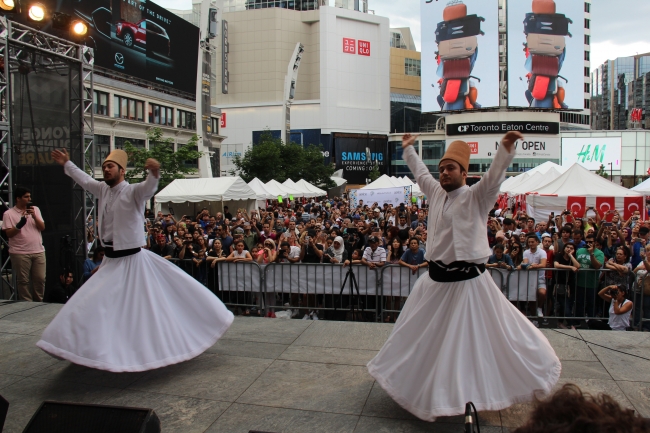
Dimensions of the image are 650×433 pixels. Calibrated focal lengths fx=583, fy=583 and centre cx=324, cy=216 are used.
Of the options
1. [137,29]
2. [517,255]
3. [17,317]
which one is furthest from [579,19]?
[17,317]

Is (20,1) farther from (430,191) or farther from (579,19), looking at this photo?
(579,19)

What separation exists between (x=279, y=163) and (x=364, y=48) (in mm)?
44445

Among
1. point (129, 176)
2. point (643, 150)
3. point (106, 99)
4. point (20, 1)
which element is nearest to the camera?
point (20, 1)

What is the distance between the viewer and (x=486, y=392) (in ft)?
12.1

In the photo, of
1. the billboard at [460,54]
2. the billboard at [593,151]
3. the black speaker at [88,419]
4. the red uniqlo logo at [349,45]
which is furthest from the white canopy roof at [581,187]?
the red uniqlo logo at [349,45]

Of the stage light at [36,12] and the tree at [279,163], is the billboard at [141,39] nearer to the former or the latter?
the tree at [279,163]

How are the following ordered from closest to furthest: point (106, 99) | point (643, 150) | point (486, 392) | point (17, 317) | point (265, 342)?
1. point (486, 392)
2. point (265, 342)
3. point (17, 317)
4. point (106, 99)
5. point (643, 150)

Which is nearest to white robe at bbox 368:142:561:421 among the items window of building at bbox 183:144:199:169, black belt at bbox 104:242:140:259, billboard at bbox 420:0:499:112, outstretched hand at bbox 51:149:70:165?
black belt at bbox 104:242:140:259

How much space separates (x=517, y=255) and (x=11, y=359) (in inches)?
283

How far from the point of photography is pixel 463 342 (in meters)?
3.75

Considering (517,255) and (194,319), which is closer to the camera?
(194,319)

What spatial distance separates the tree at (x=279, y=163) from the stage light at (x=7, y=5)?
40.8 metres

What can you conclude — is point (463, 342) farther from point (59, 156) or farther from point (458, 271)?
Answer: point (59, 156)

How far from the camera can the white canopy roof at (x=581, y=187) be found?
16.5 metres
